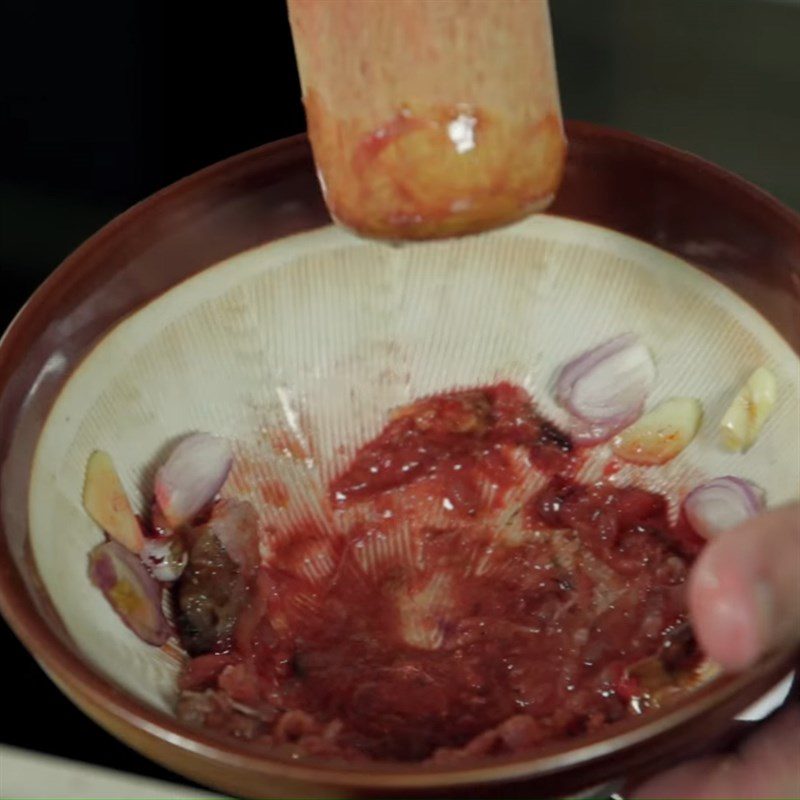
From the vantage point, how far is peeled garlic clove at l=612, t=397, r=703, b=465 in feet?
2.80

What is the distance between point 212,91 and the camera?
1.10 metres

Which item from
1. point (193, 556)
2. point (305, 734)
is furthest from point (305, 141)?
point (305, 734)

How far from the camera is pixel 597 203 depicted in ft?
2.83

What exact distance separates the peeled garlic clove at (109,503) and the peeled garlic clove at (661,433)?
1.19 feet

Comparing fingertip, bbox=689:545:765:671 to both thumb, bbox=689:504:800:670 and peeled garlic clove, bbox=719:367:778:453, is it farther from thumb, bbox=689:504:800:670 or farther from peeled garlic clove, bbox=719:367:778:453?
peeled garlic clove, bbox=719:367:778:453

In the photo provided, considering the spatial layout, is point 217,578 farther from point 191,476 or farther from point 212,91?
point 212,91

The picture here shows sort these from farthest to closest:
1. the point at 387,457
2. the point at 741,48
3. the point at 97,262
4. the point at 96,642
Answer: the point at 741,48, the point at 387,457, the point at 97,262, the point at 96,642

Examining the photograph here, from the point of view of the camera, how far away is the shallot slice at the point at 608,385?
873 mm

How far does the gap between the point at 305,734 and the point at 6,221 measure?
27.2 inches

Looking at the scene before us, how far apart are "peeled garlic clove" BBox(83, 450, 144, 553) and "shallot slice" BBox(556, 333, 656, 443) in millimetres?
334

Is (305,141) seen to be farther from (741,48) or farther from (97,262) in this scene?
(741,48)

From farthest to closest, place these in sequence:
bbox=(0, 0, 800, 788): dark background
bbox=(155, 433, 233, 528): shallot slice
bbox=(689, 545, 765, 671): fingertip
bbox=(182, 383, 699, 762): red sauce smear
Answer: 1. bbox=(0, 0, 800, 788): dark background
2. bbox=(155, 433, 233, 528): shallot slice
3. bbox=(182, 383, 699, 762): red sauce smear
4. bbox=(689, 545, 765, 671): fingertip

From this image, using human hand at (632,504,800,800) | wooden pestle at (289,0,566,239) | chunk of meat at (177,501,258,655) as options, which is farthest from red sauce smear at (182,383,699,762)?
wooden pestle at (289,0,566,239)

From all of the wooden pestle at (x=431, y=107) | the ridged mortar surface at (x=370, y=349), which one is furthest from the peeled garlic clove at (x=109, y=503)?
the wooden pestle at (x=431, y=107)
